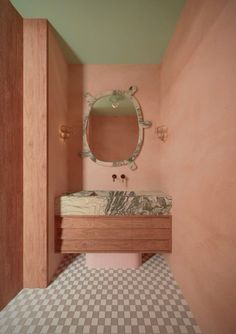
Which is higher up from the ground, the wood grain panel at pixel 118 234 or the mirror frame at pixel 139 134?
the mirror frame at pixel 139 134

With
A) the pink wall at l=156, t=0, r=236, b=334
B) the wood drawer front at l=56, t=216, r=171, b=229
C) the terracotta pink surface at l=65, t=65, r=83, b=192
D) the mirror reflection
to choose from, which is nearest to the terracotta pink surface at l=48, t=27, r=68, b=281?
the terracotta pink surface at l=65, t=65, r=83, b=192

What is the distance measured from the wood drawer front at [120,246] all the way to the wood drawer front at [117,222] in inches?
5.8

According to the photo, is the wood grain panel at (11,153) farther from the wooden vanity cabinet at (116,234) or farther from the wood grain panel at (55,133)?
the wooden vanity cabinet at (116,234)

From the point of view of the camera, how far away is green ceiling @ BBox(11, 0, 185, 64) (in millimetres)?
1355

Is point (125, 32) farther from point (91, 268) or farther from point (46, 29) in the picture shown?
point (91, 268)

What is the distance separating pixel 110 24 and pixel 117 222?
6.30ft

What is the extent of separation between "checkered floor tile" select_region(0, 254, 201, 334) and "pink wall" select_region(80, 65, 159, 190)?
1.01 meters

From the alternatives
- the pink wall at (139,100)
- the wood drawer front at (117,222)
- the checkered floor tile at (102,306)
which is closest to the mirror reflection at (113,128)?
the pink wall at (139,100)

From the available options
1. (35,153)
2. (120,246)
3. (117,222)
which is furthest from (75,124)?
(120,246)

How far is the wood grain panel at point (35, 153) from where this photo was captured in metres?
1.46

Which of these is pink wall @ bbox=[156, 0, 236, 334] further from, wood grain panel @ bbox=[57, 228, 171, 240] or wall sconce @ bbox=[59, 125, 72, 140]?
wall sconce @ bbox=[59, 125, 72, 140]

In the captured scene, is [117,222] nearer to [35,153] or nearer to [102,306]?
[102,306]

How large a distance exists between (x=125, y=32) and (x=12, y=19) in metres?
0.99

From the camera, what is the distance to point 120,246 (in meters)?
1.59
